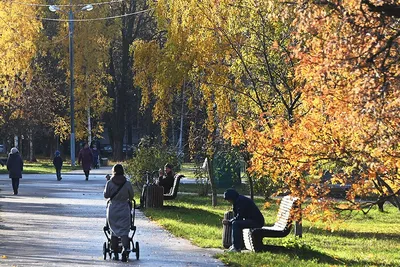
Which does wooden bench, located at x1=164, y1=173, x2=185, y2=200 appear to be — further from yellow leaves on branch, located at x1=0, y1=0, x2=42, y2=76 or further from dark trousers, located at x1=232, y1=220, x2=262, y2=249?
yellow leaves on branch, located at x1=0, y1=0, x2=42, y2=76

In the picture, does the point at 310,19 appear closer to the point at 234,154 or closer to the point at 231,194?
the point at 231,194

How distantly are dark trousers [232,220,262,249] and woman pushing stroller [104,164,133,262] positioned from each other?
207cm

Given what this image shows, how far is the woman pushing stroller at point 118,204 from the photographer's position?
16.2m

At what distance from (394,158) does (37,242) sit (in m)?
7.62

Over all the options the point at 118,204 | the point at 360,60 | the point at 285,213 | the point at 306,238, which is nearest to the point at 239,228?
the point at 285,213

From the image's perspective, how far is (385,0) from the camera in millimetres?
10500

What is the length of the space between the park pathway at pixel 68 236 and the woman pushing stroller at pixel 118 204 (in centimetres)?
51

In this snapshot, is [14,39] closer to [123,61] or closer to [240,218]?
[123,61]

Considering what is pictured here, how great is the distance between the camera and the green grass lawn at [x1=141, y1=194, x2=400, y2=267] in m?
16.7

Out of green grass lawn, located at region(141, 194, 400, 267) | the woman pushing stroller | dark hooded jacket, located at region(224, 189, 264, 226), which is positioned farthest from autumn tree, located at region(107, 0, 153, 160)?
the woman pushing stroller

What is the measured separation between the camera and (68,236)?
65.3 ft

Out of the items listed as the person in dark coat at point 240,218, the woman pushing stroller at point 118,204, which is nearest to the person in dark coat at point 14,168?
the person in dark coat at point 240,218

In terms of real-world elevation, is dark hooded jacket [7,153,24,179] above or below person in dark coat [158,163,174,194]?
above

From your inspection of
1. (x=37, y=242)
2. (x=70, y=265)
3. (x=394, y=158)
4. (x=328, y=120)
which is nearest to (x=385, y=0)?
(x=394, y=158)
